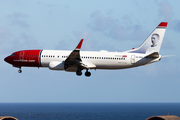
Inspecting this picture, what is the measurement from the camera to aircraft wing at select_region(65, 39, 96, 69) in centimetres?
6425

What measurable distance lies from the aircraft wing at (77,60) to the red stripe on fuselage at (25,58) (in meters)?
7.64

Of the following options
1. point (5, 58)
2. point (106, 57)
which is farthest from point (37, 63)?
point (106, 57)

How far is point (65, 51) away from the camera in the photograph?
70.1 meters

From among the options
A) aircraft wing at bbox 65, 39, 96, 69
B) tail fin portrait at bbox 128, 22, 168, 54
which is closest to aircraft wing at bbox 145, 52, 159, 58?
tail fin portrait at bbox 128, 22, 168, 54

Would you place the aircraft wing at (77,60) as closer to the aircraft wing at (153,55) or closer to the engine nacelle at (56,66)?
the engine nacelle at (56,66)

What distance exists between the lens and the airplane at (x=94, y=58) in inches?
2665

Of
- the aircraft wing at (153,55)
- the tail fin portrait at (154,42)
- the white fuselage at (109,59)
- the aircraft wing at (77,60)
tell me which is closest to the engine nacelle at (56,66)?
the aircraft wing at (77,60)

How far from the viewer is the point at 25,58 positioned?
71312 millimetres

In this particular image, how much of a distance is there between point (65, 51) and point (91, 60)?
6324 mm

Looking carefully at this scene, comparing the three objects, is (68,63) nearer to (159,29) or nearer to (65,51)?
(65,51)

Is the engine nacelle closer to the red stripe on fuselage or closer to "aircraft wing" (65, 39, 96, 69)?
"aircraft wing" (65, 39, 96, 69)

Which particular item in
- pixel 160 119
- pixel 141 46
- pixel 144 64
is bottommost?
pixel 160 119

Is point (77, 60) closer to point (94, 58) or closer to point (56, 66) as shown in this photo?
point (94, 58)

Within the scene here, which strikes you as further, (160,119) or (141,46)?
(160,119)
